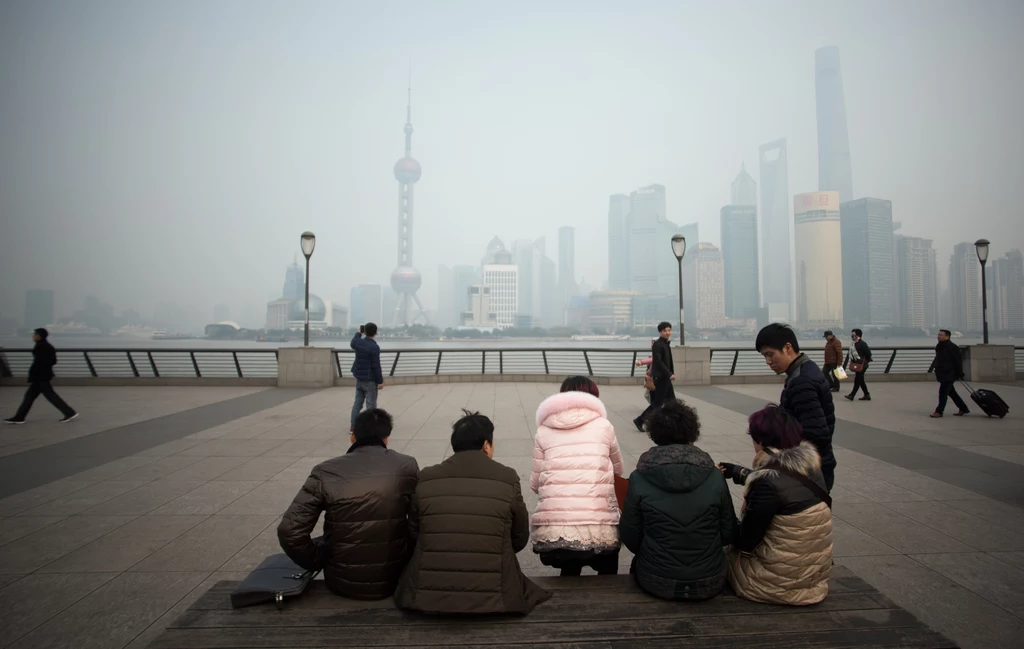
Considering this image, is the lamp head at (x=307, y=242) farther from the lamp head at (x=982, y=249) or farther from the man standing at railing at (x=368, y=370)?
the lamp head at (x=982, y=249)

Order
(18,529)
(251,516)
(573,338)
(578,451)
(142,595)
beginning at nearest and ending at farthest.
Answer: (578,451)
(142,595)
(18,529)
(251,516)
(573,338)

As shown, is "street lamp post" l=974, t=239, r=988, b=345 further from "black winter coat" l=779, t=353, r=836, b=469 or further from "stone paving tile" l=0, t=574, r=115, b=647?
"stone paving tile" l=0, t=574, r=115, b=647

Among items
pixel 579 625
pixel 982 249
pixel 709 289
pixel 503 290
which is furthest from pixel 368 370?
pixel 503 290

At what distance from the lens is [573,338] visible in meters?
74.7

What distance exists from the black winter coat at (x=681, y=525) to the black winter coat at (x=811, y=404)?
106 cm

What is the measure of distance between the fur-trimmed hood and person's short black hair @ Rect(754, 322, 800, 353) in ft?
4.33

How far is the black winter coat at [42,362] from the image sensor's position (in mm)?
9547

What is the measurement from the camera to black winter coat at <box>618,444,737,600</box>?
2514 mm

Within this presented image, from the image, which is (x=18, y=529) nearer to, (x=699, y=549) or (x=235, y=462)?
(x=235, y=462)

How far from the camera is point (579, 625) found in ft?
7.77

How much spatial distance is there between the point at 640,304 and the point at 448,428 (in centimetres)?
6971

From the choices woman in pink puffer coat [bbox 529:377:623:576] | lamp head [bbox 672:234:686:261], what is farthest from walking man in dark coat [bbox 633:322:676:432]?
lamp head [bbox 672:234:686:261]

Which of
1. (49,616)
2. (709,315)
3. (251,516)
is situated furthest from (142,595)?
(709,315)

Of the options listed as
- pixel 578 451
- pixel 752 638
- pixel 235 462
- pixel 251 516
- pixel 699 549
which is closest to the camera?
pixel 752 638
